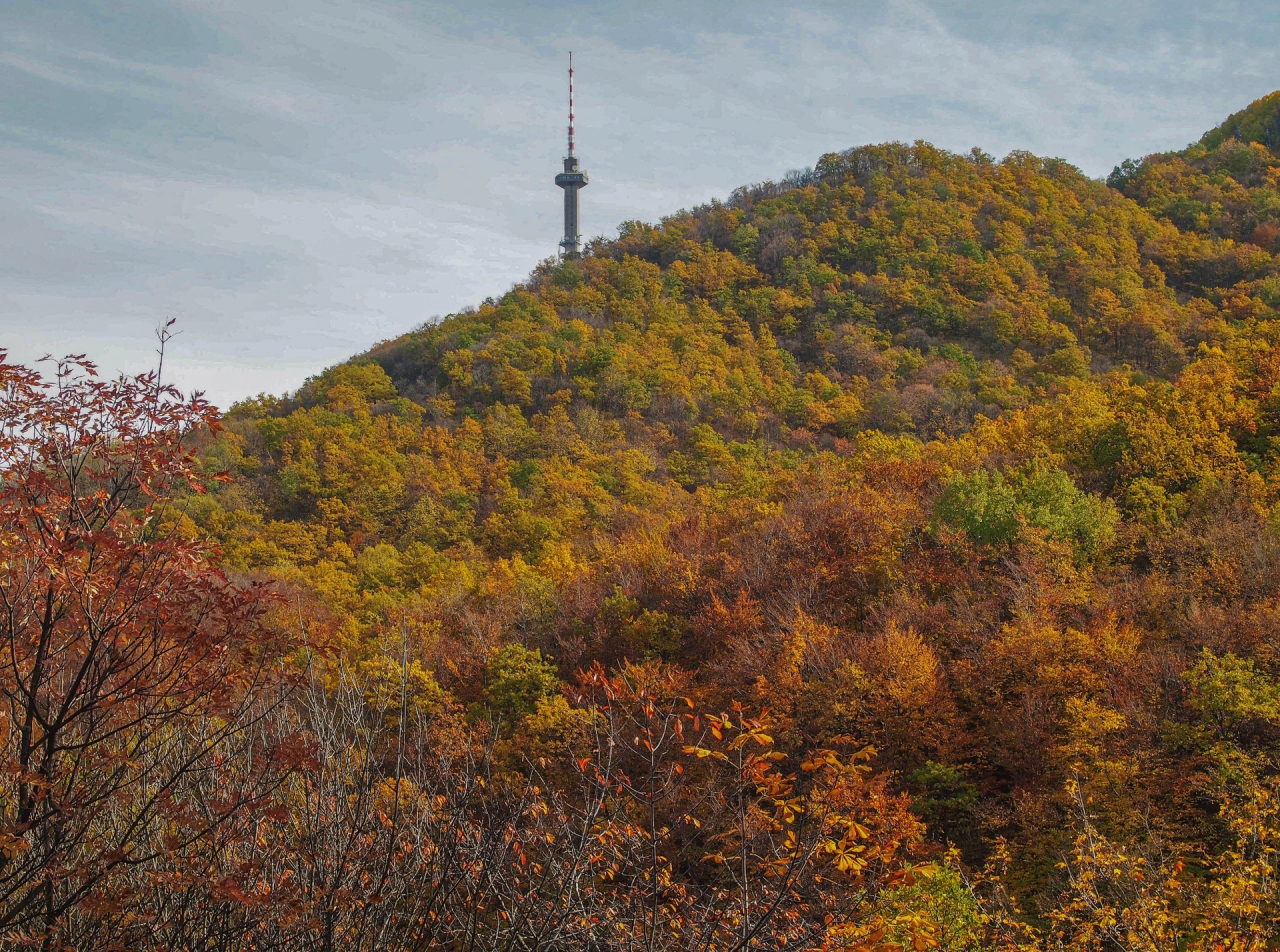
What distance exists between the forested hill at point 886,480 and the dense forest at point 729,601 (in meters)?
0.22

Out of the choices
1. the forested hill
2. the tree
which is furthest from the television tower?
the tree

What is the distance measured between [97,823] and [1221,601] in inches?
910

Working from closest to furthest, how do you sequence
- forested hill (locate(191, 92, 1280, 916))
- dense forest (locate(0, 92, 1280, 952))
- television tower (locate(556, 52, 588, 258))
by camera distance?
dense forest (locate(0, 92, 1280, 952)) < forested hill (locate(191, 92, 1280, 916)) < television tower (locate(556, 52, 588, 258))

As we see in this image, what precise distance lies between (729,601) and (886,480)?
32.5 feet

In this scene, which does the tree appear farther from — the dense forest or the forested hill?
the forested hill

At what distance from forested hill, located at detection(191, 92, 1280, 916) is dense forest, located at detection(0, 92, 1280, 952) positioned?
0.22 meters

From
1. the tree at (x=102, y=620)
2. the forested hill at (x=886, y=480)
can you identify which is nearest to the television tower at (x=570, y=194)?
the forested hill at (x=886, y=480)

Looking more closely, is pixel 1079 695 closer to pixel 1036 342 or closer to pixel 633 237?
pixel 1036 342

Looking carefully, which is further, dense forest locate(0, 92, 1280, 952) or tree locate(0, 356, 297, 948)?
dense forest locate(0, 92, 1280, 952)

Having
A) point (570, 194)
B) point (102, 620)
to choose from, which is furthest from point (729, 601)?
point (570, 194)

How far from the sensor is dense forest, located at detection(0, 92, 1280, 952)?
16.4 feet

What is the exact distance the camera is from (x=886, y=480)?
36125mm

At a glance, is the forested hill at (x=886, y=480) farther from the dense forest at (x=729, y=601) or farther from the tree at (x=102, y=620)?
the tree at (x=102, y=620)

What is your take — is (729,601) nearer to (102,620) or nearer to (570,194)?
(102,620)
